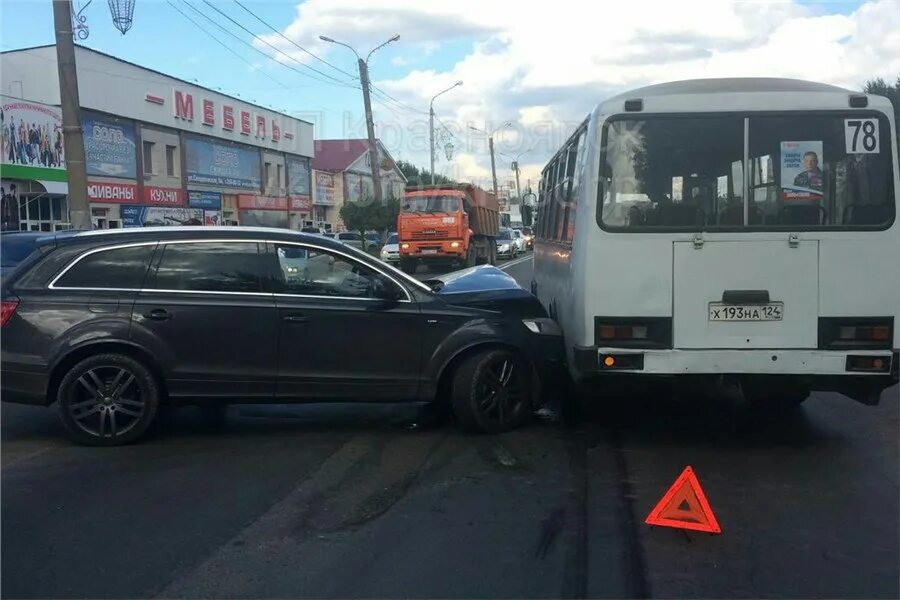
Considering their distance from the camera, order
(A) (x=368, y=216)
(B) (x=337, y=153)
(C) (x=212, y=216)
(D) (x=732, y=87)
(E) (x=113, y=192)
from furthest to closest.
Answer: (B) (x=337, y=153) → (A) (x=368, y=216) → (C) (x=212, y=216) → (E) (x=113, y=192) → (D) (x=732, y=87)

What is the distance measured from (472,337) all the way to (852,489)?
2960mm

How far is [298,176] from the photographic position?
5862 centimetres

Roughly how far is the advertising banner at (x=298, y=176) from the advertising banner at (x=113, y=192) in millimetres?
18444

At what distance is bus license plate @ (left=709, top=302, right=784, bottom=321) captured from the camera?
6461mm

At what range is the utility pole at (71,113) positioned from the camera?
1501 cm

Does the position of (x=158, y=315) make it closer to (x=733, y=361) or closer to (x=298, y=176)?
(x=733, y=361)

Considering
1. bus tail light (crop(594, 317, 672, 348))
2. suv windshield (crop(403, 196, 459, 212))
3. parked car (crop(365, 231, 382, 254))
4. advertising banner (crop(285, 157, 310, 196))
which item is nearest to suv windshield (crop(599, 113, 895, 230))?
bus tail light (crop(594, 317, 672, 348))

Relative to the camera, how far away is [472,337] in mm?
7199

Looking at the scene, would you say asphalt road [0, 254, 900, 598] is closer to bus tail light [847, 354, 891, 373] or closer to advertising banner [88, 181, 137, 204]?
bus tail light [847, 354, 891, 373]

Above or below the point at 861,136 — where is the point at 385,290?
below

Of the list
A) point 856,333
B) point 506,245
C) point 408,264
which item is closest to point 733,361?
point 856,333

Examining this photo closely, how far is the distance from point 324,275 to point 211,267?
35.2 inches

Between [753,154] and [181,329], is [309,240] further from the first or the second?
[753,154]

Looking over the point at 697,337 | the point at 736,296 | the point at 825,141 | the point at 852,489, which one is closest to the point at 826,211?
the point at 825,141
